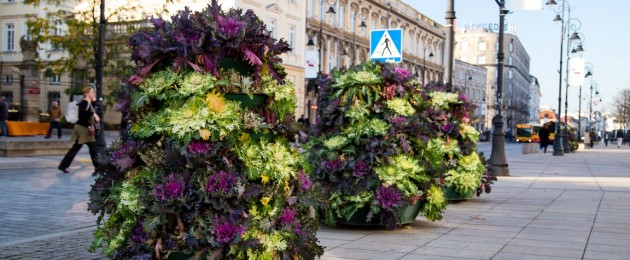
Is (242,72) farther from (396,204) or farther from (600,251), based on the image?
(600,251)

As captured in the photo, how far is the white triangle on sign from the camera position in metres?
13.5

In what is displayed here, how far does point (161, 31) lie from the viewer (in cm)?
495

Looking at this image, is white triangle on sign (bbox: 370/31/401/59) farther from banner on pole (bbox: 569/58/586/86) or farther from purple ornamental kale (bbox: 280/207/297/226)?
banner on pole (bbox: 569/58/586/86)

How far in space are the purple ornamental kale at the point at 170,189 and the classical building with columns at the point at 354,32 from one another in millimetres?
38636

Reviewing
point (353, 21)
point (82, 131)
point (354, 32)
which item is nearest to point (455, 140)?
point (82, 131)

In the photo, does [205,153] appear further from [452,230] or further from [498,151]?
[498,151]

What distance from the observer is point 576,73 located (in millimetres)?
40438

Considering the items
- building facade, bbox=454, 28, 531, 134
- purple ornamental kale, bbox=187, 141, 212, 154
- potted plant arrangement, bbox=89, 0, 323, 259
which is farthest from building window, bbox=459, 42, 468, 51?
purple ornamental kale, bbox=187, 141, 212, 154

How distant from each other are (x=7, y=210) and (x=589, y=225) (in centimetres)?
746

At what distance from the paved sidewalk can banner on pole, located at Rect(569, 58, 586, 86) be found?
1081 inches

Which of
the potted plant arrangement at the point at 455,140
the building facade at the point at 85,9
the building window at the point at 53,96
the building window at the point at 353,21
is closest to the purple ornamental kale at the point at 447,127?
the potted plant arrangement at the point at 455,140

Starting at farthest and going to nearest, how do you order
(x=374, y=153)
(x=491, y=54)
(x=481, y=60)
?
(x=481, y=60), (x=491, y=54), (x=374, y=153)

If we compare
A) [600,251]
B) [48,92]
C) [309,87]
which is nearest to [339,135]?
[600,251]

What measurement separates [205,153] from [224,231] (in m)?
0.50
